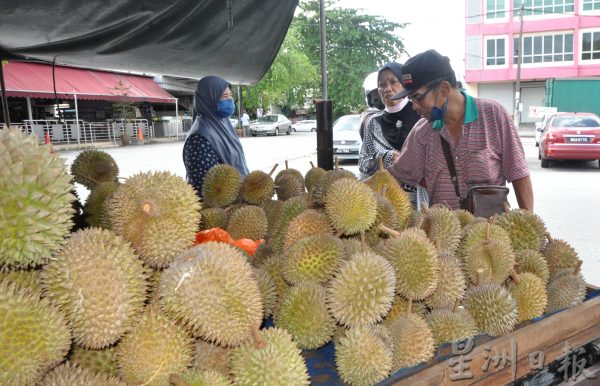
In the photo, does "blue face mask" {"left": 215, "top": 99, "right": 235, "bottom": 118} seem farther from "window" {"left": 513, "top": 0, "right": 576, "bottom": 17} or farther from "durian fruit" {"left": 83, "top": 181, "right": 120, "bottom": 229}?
"window" {"left": 513, "top": 0, "right": 576, "bottom": 17}

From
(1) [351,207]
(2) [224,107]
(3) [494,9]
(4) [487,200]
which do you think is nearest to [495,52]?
(3) [494,9]

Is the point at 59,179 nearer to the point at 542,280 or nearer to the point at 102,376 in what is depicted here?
the point at 102,376

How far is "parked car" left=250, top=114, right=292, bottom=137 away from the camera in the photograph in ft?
101

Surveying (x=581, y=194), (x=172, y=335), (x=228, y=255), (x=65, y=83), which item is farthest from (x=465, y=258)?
(x=65, y=83)

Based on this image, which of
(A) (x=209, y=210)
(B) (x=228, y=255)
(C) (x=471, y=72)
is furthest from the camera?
(C) (x=471, y=72)

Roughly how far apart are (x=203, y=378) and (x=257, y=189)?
1511 millimetres

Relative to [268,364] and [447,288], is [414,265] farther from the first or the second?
[268,364]

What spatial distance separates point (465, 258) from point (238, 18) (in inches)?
114

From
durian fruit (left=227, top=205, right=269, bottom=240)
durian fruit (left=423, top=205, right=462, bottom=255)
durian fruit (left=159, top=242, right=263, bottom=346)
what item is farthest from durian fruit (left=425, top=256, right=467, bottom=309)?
durian fruit (left=227, top=205, right=269, bottom=240)

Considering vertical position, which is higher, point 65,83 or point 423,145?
point 65,83

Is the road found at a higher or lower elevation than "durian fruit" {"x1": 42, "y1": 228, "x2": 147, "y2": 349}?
lower

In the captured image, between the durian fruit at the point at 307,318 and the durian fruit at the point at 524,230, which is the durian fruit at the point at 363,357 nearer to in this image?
the durian fruit at the point at 307,318

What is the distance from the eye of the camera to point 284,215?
1967 mm

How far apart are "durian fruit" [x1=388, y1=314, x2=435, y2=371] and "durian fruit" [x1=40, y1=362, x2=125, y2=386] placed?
0.72 meters
